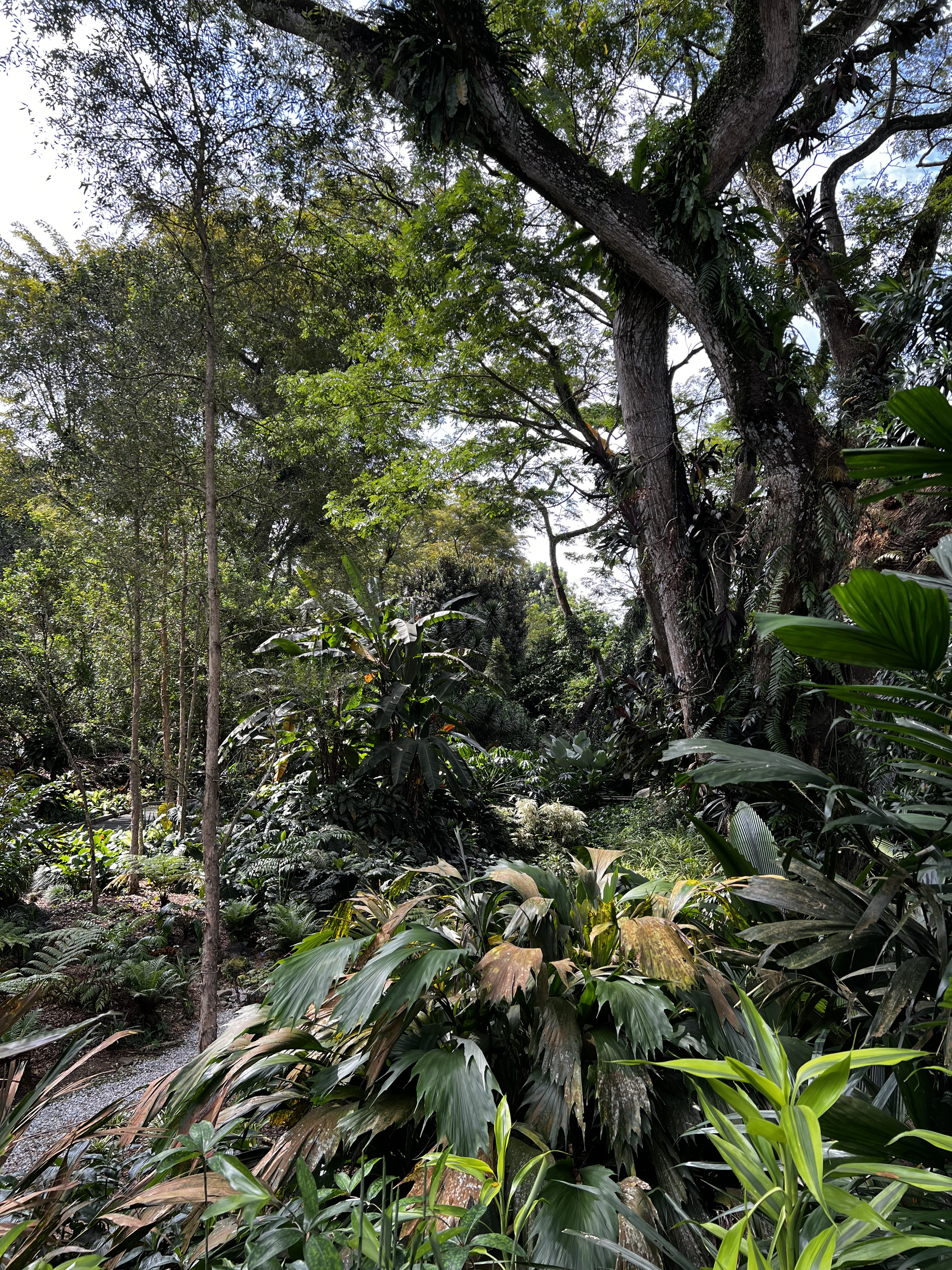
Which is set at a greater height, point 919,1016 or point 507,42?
point 507,42

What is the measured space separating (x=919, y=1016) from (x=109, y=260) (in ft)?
18.6

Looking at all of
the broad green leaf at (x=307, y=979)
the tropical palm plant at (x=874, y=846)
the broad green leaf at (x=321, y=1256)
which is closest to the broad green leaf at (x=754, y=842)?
the tropical palm plant at (x=874, y=846)

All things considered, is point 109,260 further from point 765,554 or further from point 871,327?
point 871,327

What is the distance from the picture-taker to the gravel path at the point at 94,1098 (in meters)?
2.37

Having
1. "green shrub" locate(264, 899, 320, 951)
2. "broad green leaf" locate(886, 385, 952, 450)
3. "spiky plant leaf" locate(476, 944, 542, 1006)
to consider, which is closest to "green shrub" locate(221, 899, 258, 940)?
"green shrub" locate(264, 899, 320, 951)

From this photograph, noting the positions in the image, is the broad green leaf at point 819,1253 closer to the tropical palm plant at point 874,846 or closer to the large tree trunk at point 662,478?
the tropical palm plant at point 874,846

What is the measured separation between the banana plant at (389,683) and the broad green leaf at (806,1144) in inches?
175

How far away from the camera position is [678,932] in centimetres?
162

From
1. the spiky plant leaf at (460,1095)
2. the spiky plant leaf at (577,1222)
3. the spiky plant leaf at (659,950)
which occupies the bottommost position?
the spiky plant leaf at (577,1222)

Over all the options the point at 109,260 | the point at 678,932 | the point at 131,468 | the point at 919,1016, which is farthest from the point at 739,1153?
the point at 109,260

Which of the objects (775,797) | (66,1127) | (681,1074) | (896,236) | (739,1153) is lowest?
(66,1127)

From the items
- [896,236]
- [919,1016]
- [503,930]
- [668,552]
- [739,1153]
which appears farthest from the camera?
[896,236]

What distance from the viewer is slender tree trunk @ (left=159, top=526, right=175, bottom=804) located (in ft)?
17.7

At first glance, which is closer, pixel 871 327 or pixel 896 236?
pixel 871 327
